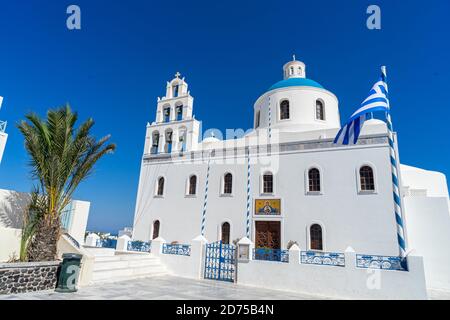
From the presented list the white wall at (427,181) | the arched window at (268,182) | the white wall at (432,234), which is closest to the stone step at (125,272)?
the arched window at (268,182)

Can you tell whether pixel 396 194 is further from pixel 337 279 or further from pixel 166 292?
pixel 166 292

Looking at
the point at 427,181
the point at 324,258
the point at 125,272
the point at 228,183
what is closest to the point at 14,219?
the point at 125,272

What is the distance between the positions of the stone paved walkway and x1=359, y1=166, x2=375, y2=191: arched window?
5.80 m

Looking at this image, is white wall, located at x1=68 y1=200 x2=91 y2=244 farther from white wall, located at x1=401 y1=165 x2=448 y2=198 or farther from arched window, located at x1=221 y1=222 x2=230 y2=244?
white wall, located at x1=401 y1=165 x2=448 y2=198

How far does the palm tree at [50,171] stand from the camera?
7.30 meters

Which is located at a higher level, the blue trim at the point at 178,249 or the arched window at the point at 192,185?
the arched window at the point at 192,185

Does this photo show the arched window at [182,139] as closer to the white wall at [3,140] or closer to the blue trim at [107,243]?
the blue trim at [107,243]

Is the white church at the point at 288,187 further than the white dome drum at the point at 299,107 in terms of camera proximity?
No

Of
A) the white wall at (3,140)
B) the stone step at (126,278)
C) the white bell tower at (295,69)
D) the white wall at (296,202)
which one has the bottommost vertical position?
the stone step at (126,278)

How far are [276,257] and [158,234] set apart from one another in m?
8.23

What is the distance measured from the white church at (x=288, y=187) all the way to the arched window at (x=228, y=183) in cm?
6

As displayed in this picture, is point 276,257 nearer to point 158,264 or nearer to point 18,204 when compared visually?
point 158,264

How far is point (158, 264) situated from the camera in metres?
10.6
